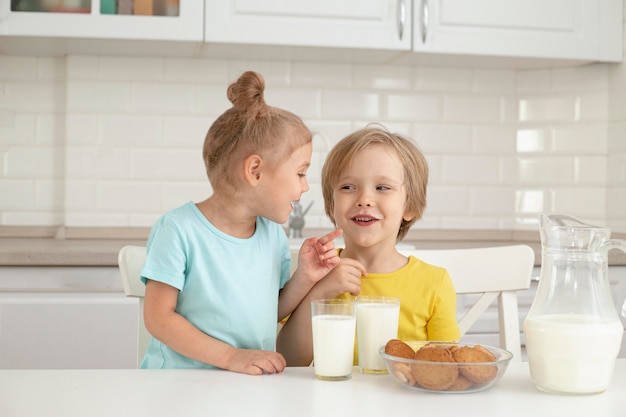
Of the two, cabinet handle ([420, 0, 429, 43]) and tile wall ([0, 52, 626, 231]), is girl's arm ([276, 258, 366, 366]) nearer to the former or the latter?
tile wall ([0, 52, 626, 231])

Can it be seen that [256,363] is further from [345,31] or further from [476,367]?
[345,31]

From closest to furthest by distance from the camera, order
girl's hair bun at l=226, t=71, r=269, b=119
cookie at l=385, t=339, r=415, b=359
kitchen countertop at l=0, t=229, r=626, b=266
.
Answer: cookie at l=385, t=339, r=415, b=359
girl's hair bun at l=226, t=71, r=269, b=119
kitchen countertop at l=0, t=229, r=626, b=266

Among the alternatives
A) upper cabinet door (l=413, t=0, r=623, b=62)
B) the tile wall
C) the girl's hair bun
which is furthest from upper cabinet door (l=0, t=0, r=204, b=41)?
the girl's hair bun

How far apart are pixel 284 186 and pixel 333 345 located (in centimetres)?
34

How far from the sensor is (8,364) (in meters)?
2.22

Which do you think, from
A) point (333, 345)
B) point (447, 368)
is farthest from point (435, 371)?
point (333, 345)

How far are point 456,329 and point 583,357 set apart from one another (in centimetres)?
43

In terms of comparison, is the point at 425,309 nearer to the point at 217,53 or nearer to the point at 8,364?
the point at 8,364

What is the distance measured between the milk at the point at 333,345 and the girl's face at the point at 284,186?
11.2 inches

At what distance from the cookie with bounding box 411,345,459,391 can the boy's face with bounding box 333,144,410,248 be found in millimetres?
425

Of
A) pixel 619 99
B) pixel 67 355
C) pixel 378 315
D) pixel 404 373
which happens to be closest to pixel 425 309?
pixel 378 315

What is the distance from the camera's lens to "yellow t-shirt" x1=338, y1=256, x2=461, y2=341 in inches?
53.0

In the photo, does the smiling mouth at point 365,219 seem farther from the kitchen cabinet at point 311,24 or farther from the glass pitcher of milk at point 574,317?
the kitchen cabinet at point 311,24

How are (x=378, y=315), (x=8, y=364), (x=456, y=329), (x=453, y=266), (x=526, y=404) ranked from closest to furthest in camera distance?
1. (x=526, y=404)
2. (x=378, y=315)
3. (x=456, y=329)
4. (x=453, y=266)
5. (x=8, y=364)
